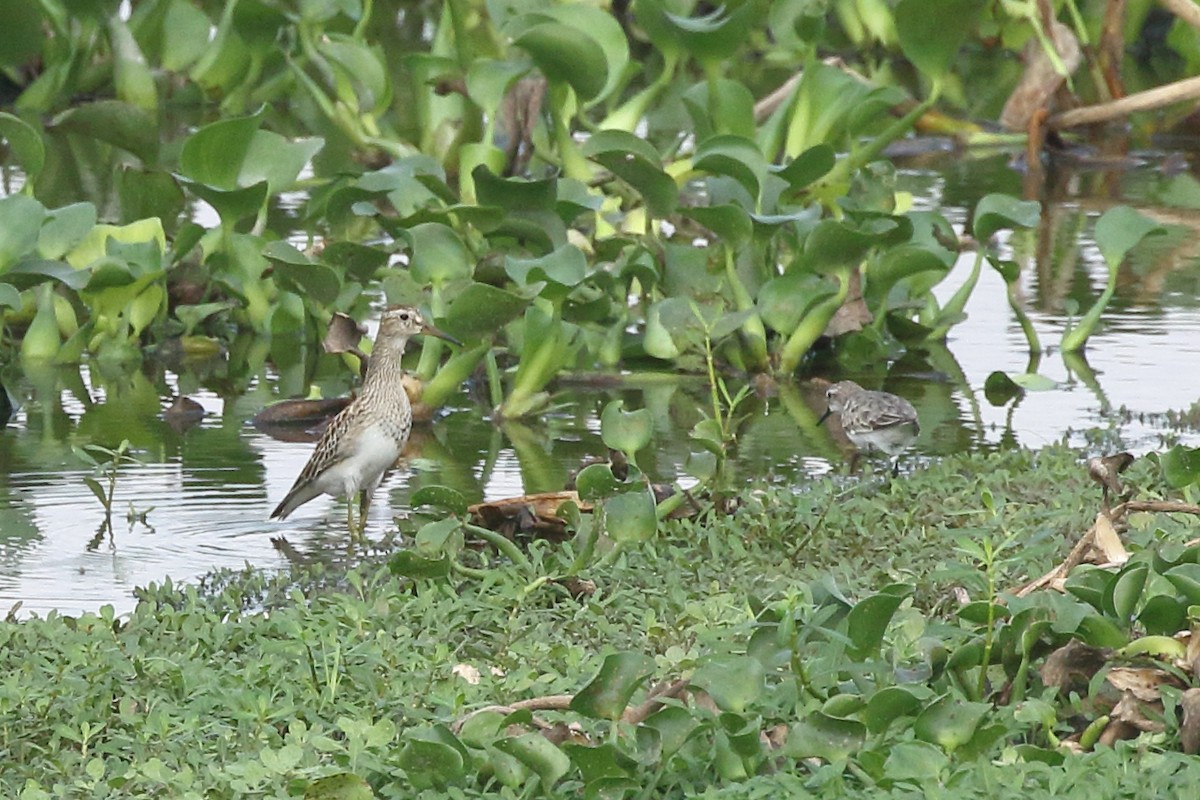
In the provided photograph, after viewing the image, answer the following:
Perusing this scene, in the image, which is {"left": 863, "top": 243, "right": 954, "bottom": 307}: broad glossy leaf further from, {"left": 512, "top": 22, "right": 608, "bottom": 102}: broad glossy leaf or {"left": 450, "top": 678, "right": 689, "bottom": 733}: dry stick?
{"left": 450, "top": 678, "right": 689, "bottom": 733}: dry stick

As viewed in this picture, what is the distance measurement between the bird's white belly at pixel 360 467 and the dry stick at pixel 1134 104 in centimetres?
744

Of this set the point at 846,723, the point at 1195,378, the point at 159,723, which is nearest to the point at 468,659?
the point at 159,723

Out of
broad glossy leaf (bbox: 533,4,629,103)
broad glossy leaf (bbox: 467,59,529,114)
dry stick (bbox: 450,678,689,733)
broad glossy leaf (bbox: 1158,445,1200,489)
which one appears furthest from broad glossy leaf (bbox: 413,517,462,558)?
broad glossy leaf (bbox: 533,4,629,103)

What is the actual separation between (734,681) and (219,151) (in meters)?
4.64

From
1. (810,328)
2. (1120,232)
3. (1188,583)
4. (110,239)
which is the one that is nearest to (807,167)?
(810,328)

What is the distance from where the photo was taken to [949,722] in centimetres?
367

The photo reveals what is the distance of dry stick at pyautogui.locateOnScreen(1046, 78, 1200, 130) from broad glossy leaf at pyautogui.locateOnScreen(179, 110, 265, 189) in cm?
635

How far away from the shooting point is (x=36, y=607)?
5.25 meters

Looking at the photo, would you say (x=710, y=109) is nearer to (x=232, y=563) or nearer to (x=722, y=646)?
(x=232, y=563)

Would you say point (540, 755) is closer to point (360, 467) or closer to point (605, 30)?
point (360, 467)

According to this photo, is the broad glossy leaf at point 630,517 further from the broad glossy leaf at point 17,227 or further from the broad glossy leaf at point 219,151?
the broad glossy leaf at point 17,227

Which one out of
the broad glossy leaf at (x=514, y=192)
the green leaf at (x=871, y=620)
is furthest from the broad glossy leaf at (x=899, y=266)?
the green leaf at (x=871, y=620)

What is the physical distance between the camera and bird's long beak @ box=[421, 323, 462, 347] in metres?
6.90

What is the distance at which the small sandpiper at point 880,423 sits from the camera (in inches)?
260
